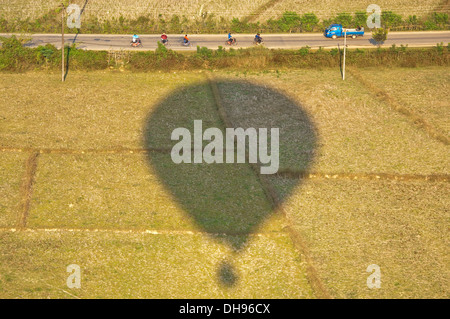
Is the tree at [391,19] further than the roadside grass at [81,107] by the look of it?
Yes

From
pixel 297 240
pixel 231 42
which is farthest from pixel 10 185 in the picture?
pixel 231 42

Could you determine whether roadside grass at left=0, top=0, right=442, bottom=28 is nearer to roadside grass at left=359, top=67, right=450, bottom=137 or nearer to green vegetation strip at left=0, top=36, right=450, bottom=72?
green vegetation strip at left=0, top=36, right=450, bottom=72

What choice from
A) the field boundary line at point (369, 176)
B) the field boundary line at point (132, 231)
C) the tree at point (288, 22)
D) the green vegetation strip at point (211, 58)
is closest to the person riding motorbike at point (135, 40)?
the green vegetation strip at point (211, 58)

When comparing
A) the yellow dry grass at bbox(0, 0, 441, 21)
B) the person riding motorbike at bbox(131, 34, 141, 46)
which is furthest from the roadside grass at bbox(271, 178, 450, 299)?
the yellow dry grass at bbox(0, 0, 441, 21)

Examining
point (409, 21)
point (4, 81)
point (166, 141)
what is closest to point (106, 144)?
point (166, 141)

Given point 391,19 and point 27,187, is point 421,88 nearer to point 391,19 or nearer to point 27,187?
point 391,19

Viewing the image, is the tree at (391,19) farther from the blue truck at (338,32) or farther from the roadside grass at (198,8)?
the blue truck at (338,32)

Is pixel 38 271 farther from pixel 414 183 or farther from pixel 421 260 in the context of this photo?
pixel 414 183
